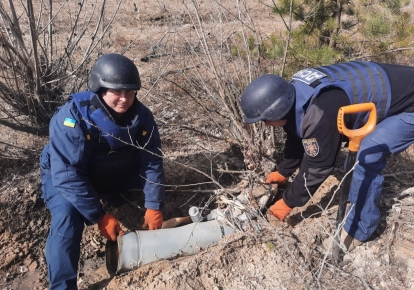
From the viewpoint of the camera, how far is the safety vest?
246cm

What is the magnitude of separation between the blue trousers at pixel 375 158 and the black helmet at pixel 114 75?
1574 mm

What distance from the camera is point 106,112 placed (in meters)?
2.59

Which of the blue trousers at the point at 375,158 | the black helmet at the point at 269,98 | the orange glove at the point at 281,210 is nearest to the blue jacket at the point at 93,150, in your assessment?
the black helmet at the point at 269,98

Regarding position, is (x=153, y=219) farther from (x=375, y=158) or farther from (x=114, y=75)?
(x=375, y=158)

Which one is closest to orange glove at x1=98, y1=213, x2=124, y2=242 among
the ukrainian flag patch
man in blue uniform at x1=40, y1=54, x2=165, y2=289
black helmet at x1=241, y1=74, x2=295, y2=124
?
man in blue uniform at x1=40, y1=54, x2=165, y2=289

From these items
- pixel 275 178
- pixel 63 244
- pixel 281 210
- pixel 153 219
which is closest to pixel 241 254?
pixel 281 210

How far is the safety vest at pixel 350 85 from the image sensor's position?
2459 millimetres

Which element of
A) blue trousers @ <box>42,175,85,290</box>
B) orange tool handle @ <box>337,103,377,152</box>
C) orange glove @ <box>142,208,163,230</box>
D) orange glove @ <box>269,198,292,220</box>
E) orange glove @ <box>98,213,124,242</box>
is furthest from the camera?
orange glove @ <box>142,208,163,230</box>

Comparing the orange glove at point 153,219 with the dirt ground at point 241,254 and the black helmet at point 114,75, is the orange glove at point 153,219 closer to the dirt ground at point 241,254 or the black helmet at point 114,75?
the dirt ground at point 241,254

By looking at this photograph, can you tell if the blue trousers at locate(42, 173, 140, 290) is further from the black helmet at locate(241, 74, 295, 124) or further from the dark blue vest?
the black helmet at locate(241, 74, 295, 124)

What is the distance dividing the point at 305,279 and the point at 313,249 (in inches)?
13.4

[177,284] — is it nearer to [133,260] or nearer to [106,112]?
[133,260]

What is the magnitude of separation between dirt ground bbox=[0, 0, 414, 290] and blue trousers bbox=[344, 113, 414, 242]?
265 mm

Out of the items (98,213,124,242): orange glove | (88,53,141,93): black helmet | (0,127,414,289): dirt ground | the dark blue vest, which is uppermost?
(88,53,141,93): black helmet
